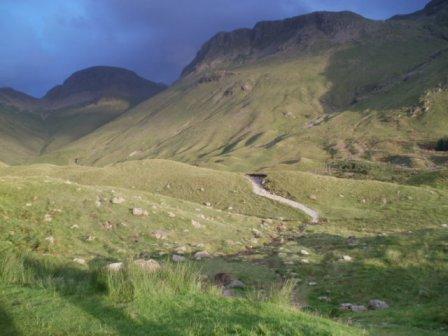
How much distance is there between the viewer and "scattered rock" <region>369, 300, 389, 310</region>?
18378 mm

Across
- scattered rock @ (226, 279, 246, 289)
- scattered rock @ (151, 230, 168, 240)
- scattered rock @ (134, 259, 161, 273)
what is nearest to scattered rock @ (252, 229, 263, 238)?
scattered rock @ (151, 230, 168, 240)

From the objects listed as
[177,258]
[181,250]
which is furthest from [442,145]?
[177,258]

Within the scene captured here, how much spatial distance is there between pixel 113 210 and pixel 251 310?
2224cm

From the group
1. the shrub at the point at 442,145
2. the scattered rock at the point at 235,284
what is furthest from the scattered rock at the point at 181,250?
the shrub at the point at 442,145

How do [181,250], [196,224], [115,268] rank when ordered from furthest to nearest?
[196,224] < [181,250] < [115,268]

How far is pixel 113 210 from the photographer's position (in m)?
33.2

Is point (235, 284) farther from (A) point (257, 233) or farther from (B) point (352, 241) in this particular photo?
(A) point (257, 233)

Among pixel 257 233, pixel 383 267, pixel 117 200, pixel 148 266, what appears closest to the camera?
pixel 148 266

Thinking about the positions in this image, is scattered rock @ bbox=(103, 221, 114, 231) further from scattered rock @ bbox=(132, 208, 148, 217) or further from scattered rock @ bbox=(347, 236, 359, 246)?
scattered rock @ bbox=(347, 236, 359, 246)

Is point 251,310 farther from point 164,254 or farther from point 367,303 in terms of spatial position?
point 164,254

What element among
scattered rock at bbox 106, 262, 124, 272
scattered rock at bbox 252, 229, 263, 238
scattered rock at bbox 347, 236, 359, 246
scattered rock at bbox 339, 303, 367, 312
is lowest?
scattered rock at bbox 252, 229, 263, 238

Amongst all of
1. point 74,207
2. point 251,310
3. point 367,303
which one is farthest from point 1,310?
point 74,207

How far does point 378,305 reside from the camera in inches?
729

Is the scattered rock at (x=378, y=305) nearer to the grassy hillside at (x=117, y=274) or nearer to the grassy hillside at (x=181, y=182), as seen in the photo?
the grassy hillside at (x=117, y=274)
